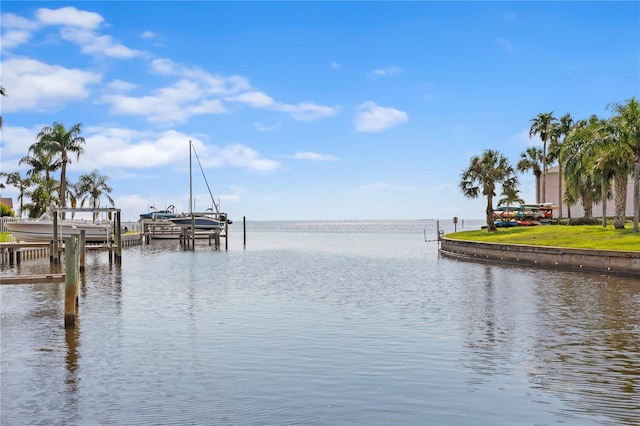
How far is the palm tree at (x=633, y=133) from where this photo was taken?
4103cm

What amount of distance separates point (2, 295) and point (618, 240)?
110ft

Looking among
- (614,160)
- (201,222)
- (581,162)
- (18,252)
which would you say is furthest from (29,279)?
(201,222)

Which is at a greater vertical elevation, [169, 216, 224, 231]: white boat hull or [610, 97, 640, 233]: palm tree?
[610, 97, 640, 233]: palm tree

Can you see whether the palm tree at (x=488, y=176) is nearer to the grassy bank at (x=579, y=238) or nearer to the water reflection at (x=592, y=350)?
the grassy bank at (x=579, y=238)

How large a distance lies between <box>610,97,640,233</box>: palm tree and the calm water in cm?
1565

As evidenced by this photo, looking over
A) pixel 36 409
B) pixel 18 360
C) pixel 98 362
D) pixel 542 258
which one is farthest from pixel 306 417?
pixel 542 258

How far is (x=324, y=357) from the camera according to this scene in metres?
14.0

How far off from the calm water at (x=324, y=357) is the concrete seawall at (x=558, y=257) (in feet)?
18.4

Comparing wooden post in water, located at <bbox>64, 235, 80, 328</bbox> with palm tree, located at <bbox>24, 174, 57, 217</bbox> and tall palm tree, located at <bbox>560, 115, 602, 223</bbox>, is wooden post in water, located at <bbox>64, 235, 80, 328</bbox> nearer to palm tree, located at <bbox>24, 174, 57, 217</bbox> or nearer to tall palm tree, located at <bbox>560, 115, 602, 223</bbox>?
tall palm tree, located at <bbox>560, 115, 602, 223</bbox>

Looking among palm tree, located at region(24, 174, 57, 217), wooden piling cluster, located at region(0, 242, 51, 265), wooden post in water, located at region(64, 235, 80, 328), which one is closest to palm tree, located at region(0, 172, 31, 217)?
palm tree, located at region(24, 174, 57, 217)

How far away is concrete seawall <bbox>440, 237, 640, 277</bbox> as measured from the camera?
33.0 meters

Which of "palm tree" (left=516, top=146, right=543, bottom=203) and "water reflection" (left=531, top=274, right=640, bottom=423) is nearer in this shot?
"water reflection" (left=531, top=274, right=640, bottom=423)

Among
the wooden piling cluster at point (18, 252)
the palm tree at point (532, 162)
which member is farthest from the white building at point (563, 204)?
the wooden piling cluster at point (18, 252)

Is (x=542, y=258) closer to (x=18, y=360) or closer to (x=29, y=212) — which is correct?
(x=18, y=360)
